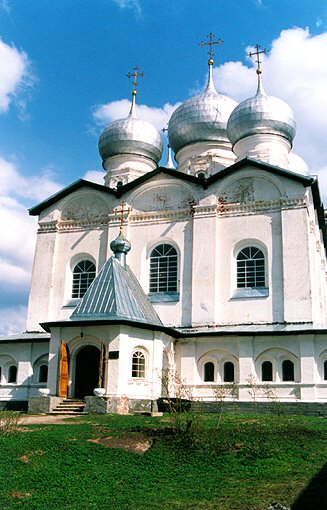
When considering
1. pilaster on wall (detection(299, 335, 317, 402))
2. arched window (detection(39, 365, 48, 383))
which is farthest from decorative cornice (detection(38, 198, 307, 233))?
arched window (detection(39, 365, 48, 383))

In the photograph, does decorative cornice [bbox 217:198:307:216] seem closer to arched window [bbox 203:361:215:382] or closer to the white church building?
the white church building

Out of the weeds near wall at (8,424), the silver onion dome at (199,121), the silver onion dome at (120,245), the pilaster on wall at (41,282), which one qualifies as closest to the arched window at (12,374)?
the pilaster on wall at (41,282)

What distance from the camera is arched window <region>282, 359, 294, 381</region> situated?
17156 mm

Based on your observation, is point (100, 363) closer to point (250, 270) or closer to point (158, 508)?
point (250, 270)

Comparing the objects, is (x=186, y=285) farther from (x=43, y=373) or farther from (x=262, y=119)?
(x=262, y=119)

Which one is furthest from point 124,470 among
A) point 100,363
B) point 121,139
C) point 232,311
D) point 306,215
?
point 121,139

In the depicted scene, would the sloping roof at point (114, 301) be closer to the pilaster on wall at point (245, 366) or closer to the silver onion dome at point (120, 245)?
the silver onion dome at point (120, 245)

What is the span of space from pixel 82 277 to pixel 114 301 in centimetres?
493

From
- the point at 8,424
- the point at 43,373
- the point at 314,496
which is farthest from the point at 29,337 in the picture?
the point at 314,496

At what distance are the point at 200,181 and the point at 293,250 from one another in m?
4.09

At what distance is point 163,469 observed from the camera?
26.6ft

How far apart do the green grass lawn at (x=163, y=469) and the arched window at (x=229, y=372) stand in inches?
288

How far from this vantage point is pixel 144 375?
54.3ft

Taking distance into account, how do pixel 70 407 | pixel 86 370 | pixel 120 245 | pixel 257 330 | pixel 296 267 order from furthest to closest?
1. pixel 120 245
2. pixel 296 267
3. pixel 257 330
4. pixel 86 370
5. pixel 70 407
